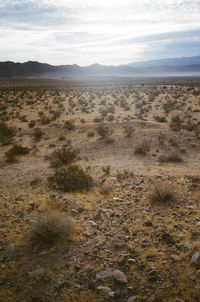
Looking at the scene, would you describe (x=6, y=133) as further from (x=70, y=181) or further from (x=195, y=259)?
(x=195, y=259)

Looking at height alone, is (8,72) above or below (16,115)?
above

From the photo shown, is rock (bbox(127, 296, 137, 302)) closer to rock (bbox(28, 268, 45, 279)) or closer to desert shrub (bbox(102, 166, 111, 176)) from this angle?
rock (bbox(28, 268, 45, 279))

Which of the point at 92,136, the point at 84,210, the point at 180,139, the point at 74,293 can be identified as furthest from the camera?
the point at 92,136

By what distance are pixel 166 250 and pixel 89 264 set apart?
4.97ft

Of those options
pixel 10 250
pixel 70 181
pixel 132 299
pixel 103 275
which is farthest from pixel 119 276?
pixel 70 181

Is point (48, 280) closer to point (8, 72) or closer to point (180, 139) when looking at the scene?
point (180, 139)

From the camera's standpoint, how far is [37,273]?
191 inches

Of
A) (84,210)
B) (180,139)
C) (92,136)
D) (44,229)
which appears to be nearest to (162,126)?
(180,139)

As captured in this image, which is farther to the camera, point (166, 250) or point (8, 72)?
point (8, 72)

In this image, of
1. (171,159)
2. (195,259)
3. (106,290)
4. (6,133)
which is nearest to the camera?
(106,290)

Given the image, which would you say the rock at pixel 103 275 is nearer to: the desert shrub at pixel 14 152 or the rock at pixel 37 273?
the rock at pixel 37 273

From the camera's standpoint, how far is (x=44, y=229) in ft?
18.5

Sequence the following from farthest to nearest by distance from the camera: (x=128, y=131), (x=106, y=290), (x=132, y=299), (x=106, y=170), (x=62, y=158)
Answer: (x=128, y=131) < (x=62, y=158) < (x=106, y=170) < (x=106, y=290) < (x=132, y=299)

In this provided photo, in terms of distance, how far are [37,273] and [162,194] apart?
12.2 ft
